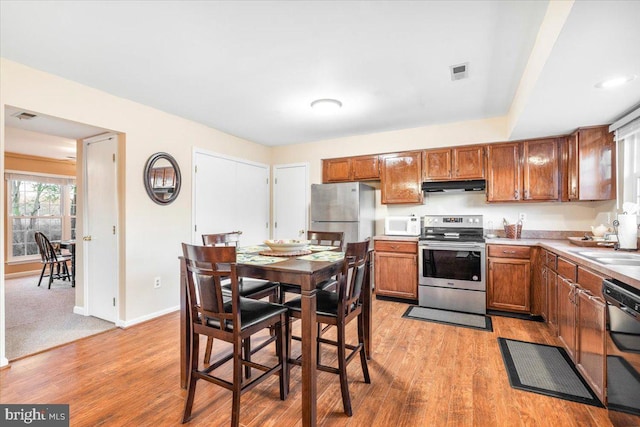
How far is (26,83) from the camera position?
2477 mm

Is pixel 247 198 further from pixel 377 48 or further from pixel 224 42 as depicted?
pixel 377 48

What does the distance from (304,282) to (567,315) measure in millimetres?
2211

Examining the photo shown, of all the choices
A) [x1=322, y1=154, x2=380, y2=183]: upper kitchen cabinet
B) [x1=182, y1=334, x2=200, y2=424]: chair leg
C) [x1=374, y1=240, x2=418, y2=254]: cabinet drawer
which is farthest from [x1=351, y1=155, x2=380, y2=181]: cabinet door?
[x1=182, y1=334, x2=200, y2=424]: chair leg

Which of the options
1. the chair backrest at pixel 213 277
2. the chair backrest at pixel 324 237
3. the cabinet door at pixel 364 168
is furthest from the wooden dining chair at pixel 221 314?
the cabinet door at pixel 364 168

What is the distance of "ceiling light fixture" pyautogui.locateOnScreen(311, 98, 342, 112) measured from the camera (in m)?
3.14

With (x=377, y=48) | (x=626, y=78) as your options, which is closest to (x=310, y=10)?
(x=377, y=48)

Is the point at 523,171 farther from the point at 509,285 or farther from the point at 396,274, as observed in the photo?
the point at 396,274

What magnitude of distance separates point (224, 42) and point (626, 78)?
282cm

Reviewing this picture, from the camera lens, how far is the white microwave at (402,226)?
418 centimetres

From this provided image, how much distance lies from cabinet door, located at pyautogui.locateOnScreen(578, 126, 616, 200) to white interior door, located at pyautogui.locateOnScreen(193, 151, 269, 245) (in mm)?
4254

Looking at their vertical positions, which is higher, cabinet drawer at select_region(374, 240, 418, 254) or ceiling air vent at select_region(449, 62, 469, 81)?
ceiling air vent at select_region(449, 62, 469, 81)

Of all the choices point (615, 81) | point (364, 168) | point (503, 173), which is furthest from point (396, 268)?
point (615, 81)

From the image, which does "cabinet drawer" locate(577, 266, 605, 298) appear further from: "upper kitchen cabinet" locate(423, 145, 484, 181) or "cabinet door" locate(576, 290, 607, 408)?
"upper kitchen cabinet" locate(423, 145, 484, 181)

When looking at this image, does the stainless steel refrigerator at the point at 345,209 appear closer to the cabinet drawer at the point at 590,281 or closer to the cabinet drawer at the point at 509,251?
the cabinet drawer at the point at 509,251
